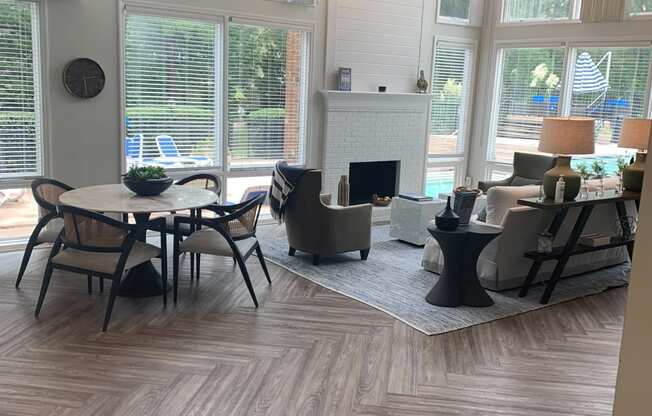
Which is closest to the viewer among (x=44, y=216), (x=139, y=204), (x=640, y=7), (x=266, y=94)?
(x=139, y=204)

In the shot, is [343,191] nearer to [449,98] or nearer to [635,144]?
[635,144]

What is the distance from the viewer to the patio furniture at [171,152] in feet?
21.3

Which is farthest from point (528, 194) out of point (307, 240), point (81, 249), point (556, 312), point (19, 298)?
point (19, 298)

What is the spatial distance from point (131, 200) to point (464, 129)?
5.56m

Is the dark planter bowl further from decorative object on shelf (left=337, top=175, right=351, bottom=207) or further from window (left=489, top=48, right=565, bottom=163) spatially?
window (left=489, top=48, right=565, bottom=163)

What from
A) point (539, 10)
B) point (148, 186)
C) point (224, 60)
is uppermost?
point (539, 10)

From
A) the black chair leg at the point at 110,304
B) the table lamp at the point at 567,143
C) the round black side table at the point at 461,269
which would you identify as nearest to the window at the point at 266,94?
the round black side table at the point at 461,269

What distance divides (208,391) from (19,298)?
2064mm

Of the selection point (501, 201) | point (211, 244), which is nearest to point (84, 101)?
point (211, 244)

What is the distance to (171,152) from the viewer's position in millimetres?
6574

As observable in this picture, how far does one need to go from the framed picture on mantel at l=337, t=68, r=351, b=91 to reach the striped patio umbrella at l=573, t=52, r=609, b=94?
2901mm

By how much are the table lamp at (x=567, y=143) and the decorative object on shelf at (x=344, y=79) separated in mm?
3010

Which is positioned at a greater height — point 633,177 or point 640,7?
point 640,7

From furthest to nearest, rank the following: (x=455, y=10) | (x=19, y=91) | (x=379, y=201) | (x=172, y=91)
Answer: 1. (x=455, y=10)
2. (x=379, y=201)
3. (x=172, y=91)
4. (x=19, y=91)
